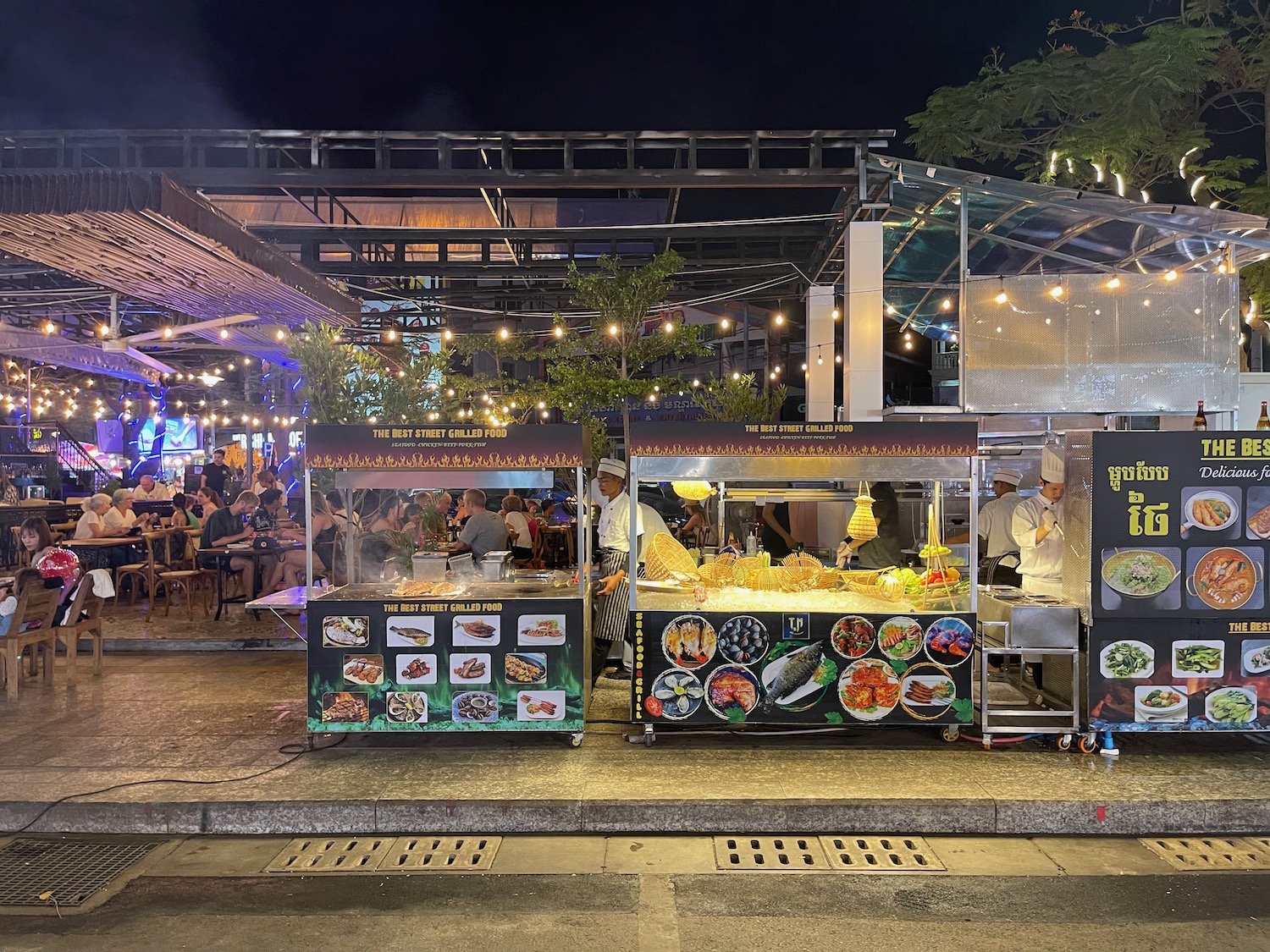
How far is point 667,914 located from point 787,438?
3.36 meters

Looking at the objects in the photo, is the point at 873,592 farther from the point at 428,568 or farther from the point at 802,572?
the point at 428,568

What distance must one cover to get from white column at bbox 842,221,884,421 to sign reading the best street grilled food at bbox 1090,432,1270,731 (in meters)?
4.48

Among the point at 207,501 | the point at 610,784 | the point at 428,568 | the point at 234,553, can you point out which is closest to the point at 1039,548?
the point at 610,784

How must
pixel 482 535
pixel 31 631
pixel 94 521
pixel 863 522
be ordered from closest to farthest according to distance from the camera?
pixel 863 522 < pixel 31 631 < pixel 482 535 < pixel 94 521

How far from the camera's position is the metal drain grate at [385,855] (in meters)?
4.82

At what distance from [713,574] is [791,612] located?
1.17 m

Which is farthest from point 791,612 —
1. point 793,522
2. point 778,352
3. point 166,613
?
point 778,352

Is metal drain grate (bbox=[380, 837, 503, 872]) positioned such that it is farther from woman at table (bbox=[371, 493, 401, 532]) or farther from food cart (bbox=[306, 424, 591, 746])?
woman at table (bbox=[371, 493, 401, 532])

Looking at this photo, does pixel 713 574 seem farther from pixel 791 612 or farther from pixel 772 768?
pixel 772 768

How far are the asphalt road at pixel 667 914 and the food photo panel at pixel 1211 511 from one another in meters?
2.46

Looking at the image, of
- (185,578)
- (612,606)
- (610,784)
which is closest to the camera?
(610,784)

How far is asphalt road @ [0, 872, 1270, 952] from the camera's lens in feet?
13.1

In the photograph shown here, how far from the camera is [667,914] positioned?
4258 millimetres

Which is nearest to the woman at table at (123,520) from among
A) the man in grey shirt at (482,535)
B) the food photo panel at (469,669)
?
the man in grey shirt at (482,535)
